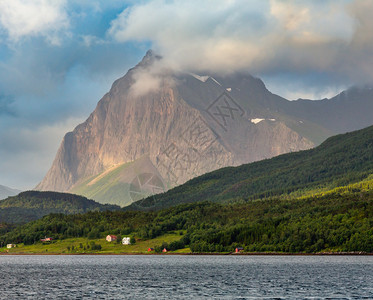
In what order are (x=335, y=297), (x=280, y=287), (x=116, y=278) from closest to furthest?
(x=335, y=297)
(x=280, y=287)
(x=116, y=278)

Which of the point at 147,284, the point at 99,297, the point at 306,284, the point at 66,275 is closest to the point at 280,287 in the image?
the point at 306,284

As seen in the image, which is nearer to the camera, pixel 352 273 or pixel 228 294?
pixel 228 294

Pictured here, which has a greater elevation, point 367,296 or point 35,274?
point 35,274

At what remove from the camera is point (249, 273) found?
17762cm

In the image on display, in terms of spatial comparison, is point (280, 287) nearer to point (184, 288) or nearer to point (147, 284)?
point (184, 288)

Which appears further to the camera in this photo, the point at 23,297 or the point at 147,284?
the point at 147,284

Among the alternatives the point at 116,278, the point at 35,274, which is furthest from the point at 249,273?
the point at 35,274

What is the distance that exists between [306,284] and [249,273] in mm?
38238

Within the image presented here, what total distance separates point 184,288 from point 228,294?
673 inches

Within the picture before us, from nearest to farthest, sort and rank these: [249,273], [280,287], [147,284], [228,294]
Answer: [228,294], [280,287], [147,284], [249,273]

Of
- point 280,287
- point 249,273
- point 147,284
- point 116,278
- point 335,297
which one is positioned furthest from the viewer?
point 249,273

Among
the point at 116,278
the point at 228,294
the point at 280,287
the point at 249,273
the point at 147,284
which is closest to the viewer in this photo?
the point at 228,294

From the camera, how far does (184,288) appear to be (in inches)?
5325

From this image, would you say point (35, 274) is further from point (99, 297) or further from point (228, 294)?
point (228, 294)
